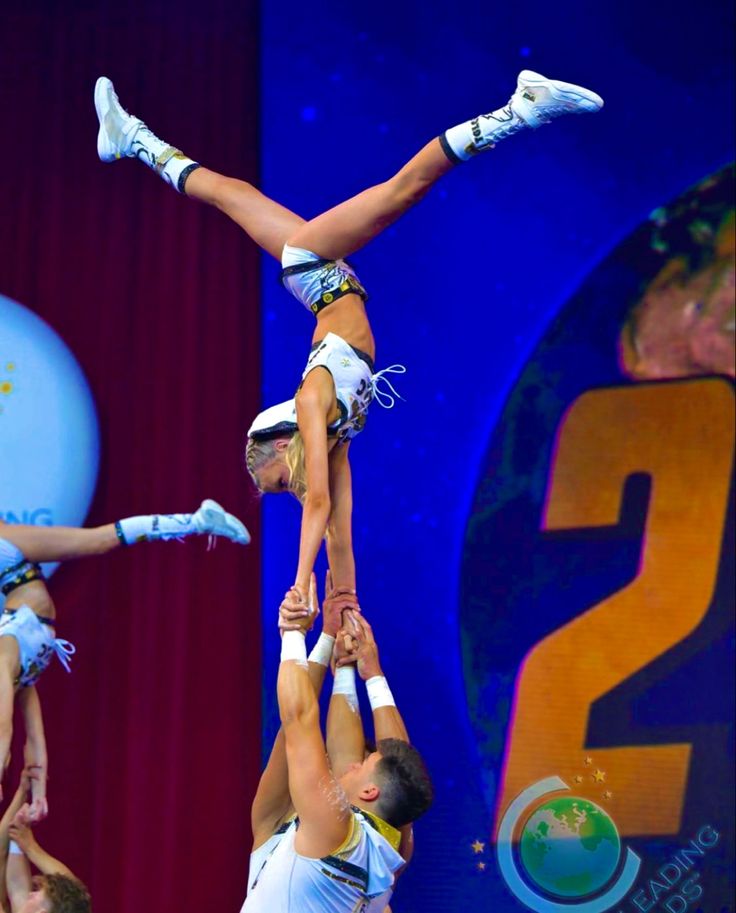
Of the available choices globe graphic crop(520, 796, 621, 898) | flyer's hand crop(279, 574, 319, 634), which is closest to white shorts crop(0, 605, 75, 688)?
flyer's hand crop(279, 574, 319, 634)

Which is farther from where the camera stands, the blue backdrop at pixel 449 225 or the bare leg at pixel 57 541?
the blue backdrop at pixel 449 225

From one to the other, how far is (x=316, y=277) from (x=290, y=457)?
578mm

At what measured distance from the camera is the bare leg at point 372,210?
3.71 meters

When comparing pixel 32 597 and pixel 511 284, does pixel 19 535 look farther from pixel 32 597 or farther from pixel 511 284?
pixel 511 284

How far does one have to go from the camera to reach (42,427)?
5.53 meters

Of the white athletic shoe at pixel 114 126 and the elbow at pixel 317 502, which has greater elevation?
the white athletic shoe at pixel 114 126

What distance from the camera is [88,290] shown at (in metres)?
5.69

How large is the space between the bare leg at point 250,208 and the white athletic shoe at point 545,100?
2.71ft

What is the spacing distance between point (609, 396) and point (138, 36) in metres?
2.76

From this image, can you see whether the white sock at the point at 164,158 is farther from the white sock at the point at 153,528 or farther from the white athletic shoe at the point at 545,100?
the white sock at the point at 153,528

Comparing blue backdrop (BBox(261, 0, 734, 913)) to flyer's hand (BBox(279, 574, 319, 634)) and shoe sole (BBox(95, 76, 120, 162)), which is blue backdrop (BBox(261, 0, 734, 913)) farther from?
flyer's hand (BBox(279, 574, 319, 634))

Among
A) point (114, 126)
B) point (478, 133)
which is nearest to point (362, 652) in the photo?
point (478, 133)

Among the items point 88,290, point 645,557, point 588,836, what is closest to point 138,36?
point 88,290

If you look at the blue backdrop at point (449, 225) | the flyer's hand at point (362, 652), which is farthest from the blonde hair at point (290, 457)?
the blue backdrop at point (449, 225)
